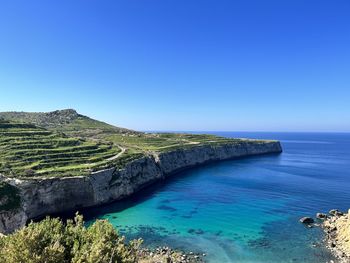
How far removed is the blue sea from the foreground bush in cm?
2301

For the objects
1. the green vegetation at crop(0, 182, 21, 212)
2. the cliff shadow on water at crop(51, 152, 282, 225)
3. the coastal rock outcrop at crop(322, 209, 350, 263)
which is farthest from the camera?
the cliff shadow on water at crop(51, 152, 282, 225)

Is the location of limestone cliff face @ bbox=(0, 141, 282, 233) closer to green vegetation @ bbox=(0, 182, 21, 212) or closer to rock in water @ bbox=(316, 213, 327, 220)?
green vegetation @ bbox=(0, 182, 21, 212)

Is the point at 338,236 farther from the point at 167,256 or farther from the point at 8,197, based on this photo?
the point at 8,197

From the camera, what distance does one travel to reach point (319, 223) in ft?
218

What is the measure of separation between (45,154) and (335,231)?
248 feet

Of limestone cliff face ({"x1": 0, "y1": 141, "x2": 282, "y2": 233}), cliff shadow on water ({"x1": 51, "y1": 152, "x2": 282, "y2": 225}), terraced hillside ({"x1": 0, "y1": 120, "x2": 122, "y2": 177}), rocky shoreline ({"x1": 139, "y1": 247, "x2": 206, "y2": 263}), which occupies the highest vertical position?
terraced hillside ({"x1": 0, "y1": 120, "x2": 122, "y2": 177})

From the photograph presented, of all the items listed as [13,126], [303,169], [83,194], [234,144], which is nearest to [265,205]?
[83,194]

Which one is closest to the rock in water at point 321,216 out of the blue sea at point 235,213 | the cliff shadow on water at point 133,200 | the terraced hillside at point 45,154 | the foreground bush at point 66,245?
the blue sea at point 235,213

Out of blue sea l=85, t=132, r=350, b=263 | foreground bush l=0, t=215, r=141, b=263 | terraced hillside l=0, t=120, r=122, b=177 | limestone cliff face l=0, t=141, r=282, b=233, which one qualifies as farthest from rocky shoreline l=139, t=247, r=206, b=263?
terraced hillside l=0, t=120, r=122, b=177

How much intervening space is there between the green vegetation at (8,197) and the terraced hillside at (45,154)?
900 cm

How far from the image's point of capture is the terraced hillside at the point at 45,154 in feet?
258

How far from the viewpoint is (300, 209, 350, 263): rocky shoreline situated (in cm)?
5146

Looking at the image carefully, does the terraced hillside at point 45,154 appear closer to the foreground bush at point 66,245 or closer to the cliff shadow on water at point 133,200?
the cliff shadow on water at point 133,200

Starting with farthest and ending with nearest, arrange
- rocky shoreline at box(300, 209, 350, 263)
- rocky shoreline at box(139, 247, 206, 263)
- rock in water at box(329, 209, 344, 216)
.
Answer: rock in water at box(329, 209, 344, 216) < rocky shoreline at box(300, 209, 350, 263) < rocky shoreline at box(139, 247, 206, 263)
